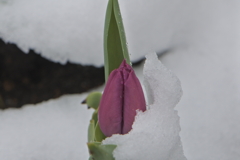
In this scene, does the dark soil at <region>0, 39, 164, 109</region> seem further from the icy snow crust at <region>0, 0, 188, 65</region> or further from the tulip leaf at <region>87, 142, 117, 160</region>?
the tulip leaf at <region>87, 142, 117, 160</region>

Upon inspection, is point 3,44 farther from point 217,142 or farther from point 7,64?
point 217,142

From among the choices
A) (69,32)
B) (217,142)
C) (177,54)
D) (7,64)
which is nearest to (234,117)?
(217,142)

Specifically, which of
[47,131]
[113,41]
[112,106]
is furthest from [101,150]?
[47,131]

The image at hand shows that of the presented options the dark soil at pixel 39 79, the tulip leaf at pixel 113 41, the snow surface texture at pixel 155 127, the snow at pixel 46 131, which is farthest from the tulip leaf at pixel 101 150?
the dark soil at pixel 39 79

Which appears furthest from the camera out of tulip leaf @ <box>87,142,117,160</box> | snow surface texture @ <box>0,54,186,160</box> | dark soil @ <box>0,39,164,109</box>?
dark soil @ <box>0,39,164,109</box>

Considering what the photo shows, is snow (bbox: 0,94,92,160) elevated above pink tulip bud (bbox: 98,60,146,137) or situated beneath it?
elevated above

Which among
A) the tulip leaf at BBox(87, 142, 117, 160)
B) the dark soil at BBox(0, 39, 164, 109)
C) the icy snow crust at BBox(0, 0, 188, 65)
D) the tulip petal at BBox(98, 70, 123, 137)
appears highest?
the icy snow crust at BBox(0, 0, 188, 65)

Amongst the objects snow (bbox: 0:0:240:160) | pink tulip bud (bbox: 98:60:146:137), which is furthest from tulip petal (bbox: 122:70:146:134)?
snow (bbox: 0:0:240:160)

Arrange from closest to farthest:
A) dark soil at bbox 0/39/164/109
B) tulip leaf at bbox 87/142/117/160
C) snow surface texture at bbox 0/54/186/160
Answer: tulip leaf at bbox 87/142/117/160, snow surface texture at bbox 0/54/186/160, dark soil at bbox 0/39/164/109
